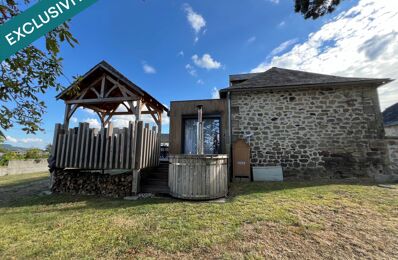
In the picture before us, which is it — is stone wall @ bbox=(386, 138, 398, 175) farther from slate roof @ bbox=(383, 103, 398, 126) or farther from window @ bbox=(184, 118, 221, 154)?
slate roof @ bbox=(383, 103, 398, 126)

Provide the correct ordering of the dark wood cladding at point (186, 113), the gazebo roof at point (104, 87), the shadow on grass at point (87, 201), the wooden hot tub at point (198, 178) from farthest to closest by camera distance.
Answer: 1. the dark wood cladding at point (186, 113)
2. the gazebo roof at point (104, 87)
3. the wooden hot tub at point (198, 178)
4. the shadow on grass at point (87, 201)

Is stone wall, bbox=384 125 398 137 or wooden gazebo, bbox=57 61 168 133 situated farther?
stone wall, bbox=384 125 398 137

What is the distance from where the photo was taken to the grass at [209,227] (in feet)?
8.18

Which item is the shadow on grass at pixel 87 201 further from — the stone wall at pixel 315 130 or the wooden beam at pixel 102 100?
the wooden beam at pixel 102 100

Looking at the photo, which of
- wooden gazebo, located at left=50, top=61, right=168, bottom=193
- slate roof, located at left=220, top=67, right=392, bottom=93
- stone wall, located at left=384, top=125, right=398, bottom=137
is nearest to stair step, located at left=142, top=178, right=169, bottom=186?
wooden gazebo, located at left=50, top=61, right=168, bottom=193

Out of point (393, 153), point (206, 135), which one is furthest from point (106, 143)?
point (393, 153)

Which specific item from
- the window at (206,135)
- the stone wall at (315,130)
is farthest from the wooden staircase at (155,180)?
the stone wall at (315,130)

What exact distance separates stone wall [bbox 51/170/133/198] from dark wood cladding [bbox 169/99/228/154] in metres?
2.72

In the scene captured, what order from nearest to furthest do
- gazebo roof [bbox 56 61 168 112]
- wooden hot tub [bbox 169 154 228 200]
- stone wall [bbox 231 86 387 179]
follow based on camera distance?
1. wooden hot tub [bbox 169 154 228 200]
2. gazebo roof [bbox 56 61 168 112]
3. stone wall [bbox 231 86 387 179]

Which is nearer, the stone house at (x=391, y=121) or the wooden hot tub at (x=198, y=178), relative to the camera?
the wooden hot tub at (x=198, y=178)

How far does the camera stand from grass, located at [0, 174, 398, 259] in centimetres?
249

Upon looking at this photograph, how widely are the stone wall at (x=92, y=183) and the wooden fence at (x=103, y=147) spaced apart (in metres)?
0.28

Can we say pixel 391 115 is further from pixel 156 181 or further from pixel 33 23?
pixel 33 23

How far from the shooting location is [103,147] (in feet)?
19.8
